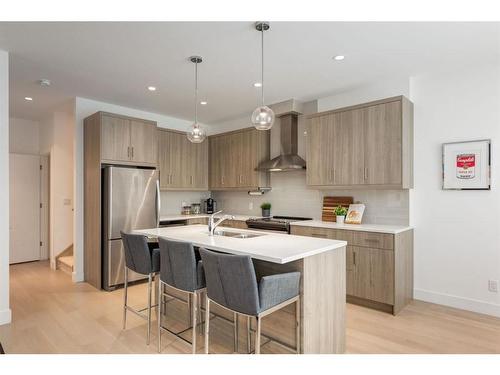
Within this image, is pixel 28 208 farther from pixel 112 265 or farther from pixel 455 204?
pixel 455 204

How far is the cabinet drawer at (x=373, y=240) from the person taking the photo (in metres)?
3.23

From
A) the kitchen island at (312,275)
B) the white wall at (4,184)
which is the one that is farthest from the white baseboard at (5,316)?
the kitchen island at (312,275)

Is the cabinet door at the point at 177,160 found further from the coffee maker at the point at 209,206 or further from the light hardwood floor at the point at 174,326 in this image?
the light hardwood floor at the point at 174,326

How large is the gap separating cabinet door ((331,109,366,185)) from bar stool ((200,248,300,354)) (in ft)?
7.01

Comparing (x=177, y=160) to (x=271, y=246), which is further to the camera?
(x=177, y=160)

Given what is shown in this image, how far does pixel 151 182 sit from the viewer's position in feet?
14.8

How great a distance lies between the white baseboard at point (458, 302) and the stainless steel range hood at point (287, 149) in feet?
7.30

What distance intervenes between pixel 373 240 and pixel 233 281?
2061mm

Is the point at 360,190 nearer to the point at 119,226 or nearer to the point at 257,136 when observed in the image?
the point at 257,136

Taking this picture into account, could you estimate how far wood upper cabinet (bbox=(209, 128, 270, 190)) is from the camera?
16.7 feet

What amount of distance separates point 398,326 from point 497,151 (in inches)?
81.3

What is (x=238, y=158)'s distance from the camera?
537 centimetres

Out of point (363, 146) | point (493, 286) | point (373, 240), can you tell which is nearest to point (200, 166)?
point (363, 146)
